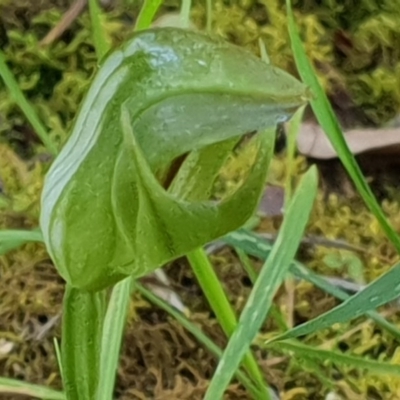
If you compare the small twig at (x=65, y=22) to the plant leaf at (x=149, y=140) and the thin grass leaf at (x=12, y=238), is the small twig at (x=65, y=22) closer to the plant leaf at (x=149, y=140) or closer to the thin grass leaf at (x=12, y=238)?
the thin grass leaf at (x=12, y=238)

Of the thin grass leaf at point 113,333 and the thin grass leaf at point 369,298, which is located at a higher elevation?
the thin grass leaf at point 369,298

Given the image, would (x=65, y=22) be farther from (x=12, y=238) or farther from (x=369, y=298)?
(x=369, y=298)

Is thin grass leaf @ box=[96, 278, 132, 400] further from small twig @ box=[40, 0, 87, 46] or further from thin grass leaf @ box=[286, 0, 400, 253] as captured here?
small twig @ box=[40, 0, 87, 46]

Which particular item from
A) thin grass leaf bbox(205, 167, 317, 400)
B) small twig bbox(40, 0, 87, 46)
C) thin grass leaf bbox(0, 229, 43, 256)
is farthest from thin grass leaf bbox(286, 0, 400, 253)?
small twig bbox(40, 0, 87, 46)

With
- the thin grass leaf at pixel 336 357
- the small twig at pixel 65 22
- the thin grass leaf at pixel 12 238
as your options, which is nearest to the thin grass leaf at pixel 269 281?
the thin grass leaf at pixel 336 357

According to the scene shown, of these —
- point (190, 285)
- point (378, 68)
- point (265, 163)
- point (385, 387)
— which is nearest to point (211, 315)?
point (190, 285)

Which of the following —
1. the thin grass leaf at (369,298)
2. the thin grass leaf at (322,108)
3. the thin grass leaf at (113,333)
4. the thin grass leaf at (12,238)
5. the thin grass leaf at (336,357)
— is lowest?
the thin grass leaf at (336,357)
